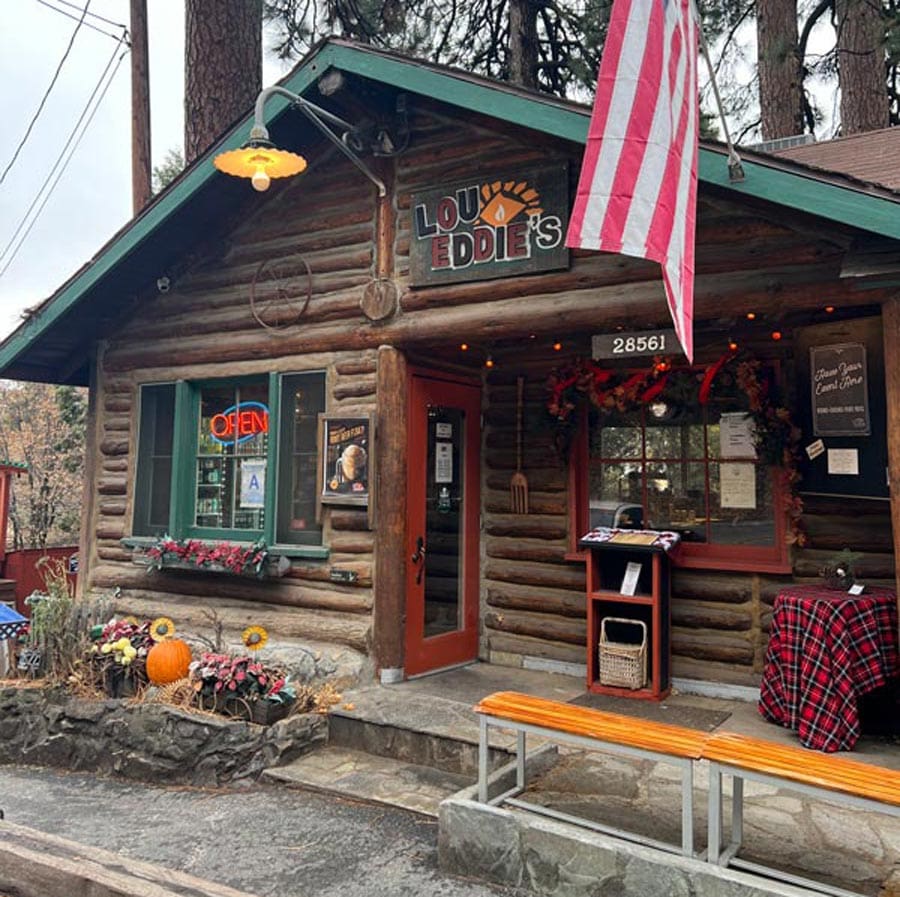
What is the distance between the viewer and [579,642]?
259 inches

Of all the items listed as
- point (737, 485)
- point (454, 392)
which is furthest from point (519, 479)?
point (737, 485)

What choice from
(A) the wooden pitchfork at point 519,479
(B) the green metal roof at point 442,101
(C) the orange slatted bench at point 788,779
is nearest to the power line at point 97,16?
(B) the green metal roof at point 442,101

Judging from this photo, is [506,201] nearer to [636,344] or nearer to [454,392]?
[636,344]

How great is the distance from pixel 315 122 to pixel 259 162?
86 cm

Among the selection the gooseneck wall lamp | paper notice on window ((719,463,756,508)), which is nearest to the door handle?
paper notice on window ((719,463,756,508))

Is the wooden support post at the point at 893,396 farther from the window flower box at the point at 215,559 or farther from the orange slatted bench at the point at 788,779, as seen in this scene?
the window flower box at the point at 215,559

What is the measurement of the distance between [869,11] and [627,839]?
37.9 feet

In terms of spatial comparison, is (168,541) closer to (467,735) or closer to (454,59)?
(467,735)

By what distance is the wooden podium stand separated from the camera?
5.81 metres

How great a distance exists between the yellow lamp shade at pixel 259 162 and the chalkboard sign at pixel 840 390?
3586 mm

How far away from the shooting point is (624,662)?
19.2 ft

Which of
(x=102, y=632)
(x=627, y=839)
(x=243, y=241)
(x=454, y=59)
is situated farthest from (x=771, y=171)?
(x=454, y=59)

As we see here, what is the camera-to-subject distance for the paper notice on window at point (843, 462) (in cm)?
507

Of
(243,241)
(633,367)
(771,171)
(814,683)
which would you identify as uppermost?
(243,241)
